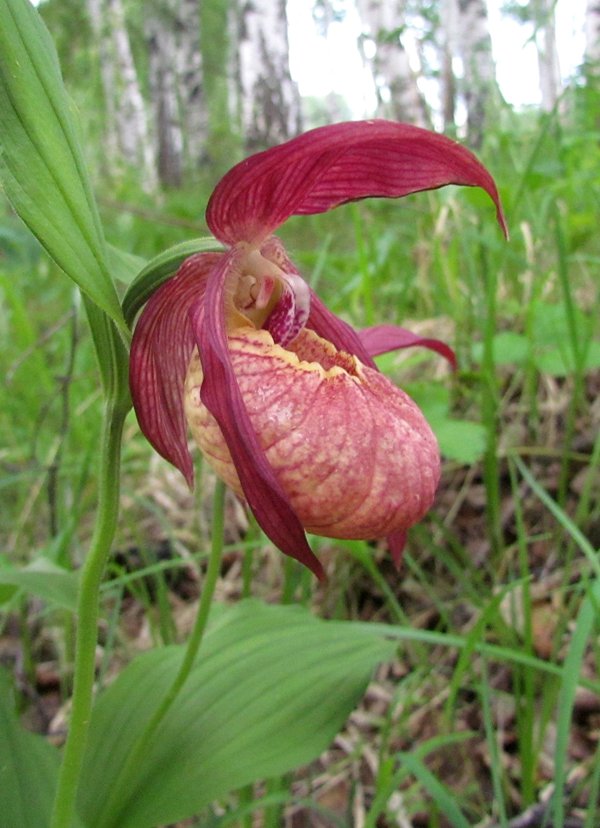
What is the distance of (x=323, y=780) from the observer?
1.24m

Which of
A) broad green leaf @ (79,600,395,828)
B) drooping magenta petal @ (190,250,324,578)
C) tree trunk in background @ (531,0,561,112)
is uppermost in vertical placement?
tree trunk in background @ (531,0,561,112)

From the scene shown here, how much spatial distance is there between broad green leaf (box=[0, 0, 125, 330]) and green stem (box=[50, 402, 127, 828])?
137 millimetres

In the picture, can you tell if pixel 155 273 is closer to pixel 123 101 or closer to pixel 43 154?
pixel 43 154

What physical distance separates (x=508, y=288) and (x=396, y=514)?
1.48 m

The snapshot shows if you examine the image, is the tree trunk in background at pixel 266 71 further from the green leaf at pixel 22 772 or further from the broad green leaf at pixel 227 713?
the green leaf at pixel 22 772

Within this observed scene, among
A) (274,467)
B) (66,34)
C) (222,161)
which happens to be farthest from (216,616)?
(66,34)

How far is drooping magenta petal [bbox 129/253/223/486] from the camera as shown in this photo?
765 mm

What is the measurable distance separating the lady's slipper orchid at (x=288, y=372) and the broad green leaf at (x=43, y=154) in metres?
0.12

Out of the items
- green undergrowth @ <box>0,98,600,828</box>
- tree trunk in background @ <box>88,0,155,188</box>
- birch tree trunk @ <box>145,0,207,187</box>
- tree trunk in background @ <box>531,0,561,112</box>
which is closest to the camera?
green undergrowth @ <box>0,98,600,828</box>

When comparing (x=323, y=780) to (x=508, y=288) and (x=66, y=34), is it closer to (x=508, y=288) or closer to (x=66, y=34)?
(x=508, y=288)

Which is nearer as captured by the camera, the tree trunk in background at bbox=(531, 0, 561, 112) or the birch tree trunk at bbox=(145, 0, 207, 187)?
the tree trunk in background at bbox=(531, 0, 561, 112)

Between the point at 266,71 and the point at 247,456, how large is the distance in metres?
6.16

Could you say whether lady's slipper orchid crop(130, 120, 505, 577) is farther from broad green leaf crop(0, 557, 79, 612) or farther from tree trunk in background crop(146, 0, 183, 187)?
tree trunk in background crop(146, 0, 183, 187)

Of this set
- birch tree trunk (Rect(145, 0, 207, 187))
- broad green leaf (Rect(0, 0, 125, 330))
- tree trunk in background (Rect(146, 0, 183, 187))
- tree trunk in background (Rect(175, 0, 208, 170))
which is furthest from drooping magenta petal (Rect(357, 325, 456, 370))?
tree trunk in background (Rect(175, 0, 208, 170))
